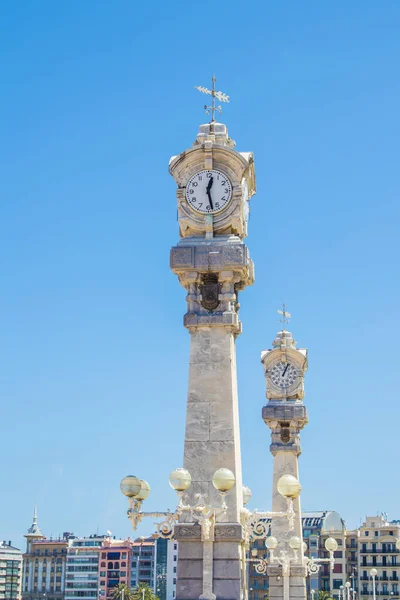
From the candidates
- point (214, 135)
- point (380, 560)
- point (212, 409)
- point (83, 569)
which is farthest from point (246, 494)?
point (83, 569)

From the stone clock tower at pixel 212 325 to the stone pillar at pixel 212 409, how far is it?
2 centimetres

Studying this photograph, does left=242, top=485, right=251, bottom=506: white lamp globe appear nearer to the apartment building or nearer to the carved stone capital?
the carved stone capital

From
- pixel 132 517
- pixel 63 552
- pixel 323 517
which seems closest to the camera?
pixel 132 517

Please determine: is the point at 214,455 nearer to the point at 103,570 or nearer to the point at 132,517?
the point at 132,517

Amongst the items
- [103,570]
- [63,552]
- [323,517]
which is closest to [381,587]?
[323,517]

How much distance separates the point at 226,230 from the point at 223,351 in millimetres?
3266

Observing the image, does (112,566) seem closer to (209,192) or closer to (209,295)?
(209,295)

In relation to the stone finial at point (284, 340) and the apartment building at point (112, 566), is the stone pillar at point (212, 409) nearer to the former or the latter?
the stone finial at point (284, 340)

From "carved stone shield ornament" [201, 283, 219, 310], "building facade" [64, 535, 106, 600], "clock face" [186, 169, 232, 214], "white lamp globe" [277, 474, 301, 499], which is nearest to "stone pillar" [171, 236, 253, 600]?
"carved stone shield ornament" [201, 283, 219, 310]

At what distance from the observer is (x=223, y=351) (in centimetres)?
2777

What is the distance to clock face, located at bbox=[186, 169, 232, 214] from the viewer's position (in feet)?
93.2

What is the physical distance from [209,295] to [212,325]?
0.93 meters

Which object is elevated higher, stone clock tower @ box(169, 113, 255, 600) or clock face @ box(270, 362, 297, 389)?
clock face @ box(270, 362, 297, 389)

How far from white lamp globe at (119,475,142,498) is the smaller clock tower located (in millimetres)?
23121
